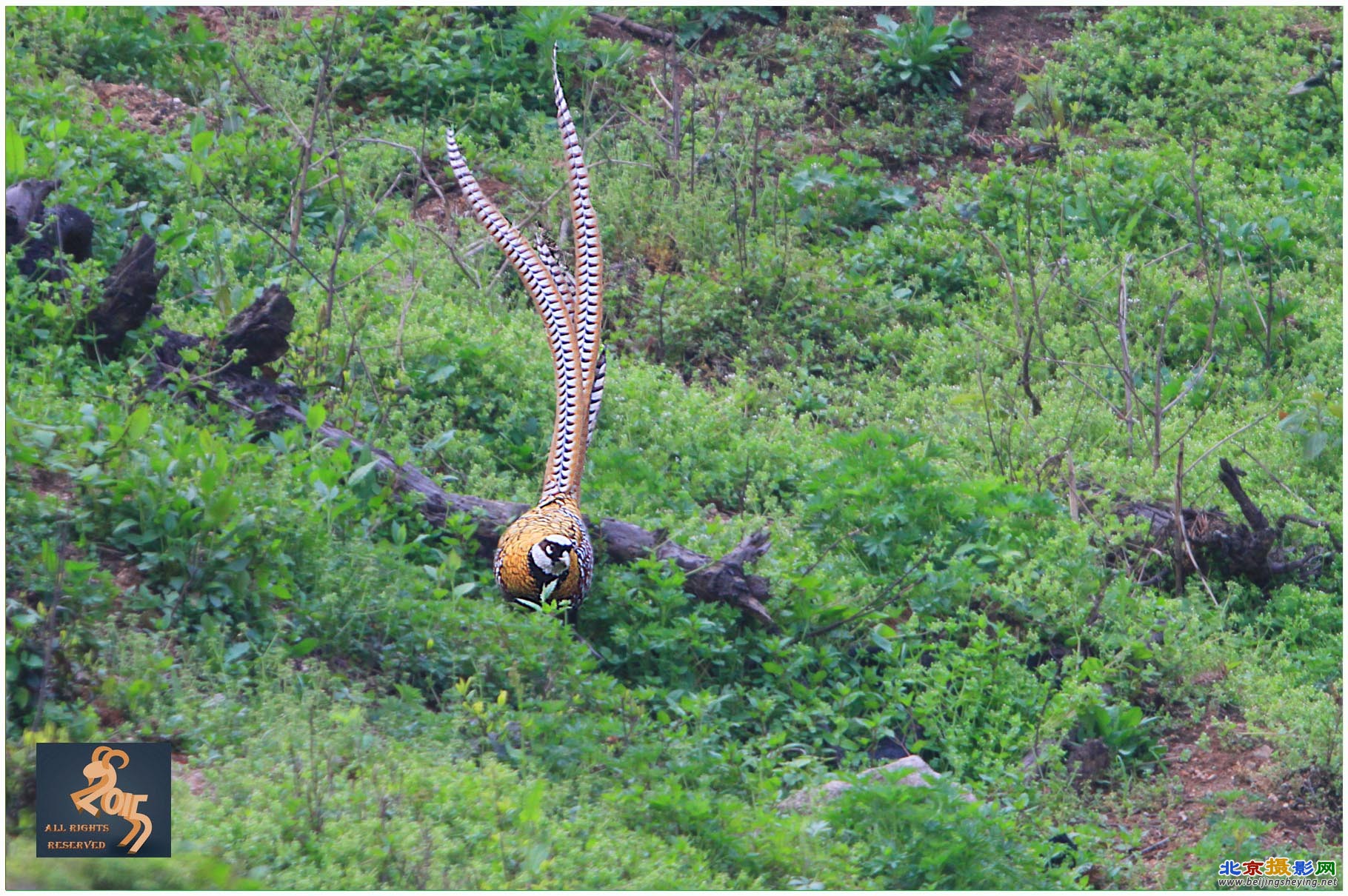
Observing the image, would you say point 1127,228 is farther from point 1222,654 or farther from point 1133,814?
point 1133,814

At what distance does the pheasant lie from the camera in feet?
18.5

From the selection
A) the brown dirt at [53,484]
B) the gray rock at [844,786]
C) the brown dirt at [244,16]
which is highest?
the brown dirt at [244,16]

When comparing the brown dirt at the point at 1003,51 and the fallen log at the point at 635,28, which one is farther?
the fallen log at the point at 635,28

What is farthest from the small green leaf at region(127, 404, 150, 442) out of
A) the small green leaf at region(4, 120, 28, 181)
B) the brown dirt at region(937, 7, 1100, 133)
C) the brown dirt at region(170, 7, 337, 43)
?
the brown dirt at region(937, 7, 1100, 133)

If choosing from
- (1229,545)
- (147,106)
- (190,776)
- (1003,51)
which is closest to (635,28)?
(1003,51)

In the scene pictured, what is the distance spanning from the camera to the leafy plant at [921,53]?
11.3m

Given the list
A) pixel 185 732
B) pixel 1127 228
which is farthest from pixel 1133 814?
pixel 1127 228

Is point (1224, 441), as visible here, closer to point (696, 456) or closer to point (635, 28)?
point (696, 456)

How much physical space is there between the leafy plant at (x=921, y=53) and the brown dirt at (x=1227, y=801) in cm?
690

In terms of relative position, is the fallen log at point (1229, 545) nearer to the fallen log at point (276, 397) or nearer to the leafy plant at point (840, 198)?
the fallen log at point (276, 397)

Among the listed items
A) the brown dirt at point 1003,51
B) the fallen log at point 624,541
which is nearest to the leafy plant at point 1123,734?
the fallen log at point 624,541

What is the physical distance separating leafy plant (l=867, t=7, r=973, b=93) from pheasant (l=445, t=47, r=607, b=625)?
Result: 17.7 ft

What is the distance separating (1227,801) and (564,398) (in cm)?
315

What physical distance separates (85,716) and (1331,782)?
4502 millimetres
